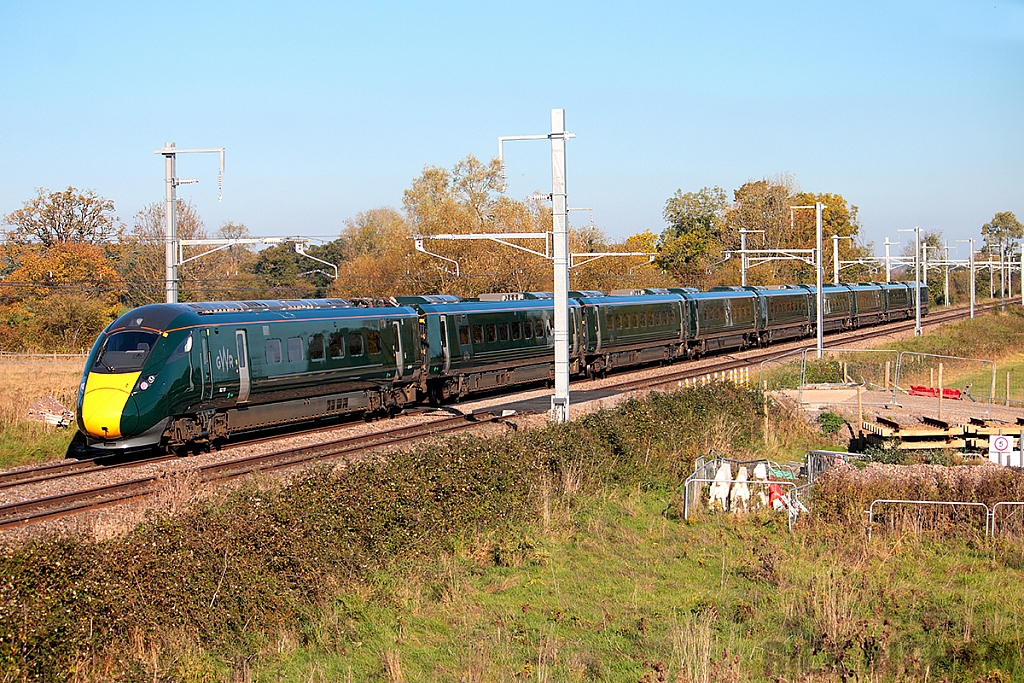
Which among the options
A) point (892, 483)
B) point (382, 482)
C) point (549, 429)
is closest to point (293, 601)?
point (382, 482)

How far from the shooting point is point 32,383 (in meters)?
31.9

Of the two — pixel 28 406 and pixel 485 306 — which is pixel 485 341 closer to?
pixel 485 306

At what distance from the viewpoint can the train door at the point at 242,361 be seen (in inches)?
787

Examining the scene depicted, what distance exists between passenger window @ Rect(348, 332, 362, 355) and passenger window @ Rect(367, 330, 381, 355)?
35 centimetres

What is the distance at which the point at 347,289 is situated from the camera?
66.6 meters

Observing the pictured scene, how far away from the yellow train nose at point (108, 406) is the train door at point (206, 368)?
4.35 feet

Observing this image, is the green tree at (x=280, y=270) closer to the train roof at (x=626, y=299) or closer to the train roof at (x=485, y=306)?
the train roof at (x=626, y=299)

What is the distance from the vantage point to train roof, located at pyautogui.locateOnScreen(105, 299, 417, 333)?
18.9 metres

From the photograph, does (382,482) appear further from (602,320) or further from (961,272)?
(961,272)

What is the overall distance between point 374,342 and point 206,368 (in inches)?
215

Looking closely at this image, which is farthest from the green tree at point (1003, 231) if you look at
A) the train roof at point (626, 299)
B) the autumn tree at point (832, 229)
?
the train roof at point (626, 299)

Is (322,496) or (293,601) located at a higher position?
(322,496)

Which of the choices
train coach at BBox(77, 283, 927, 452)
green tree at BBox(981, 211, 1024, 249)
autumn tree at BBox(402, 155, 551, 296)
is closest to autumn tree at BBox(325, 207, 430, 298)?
autumn tree at BBox(402, 155, 551, 296)

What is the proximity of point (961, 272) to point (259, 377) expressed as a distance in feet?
361
